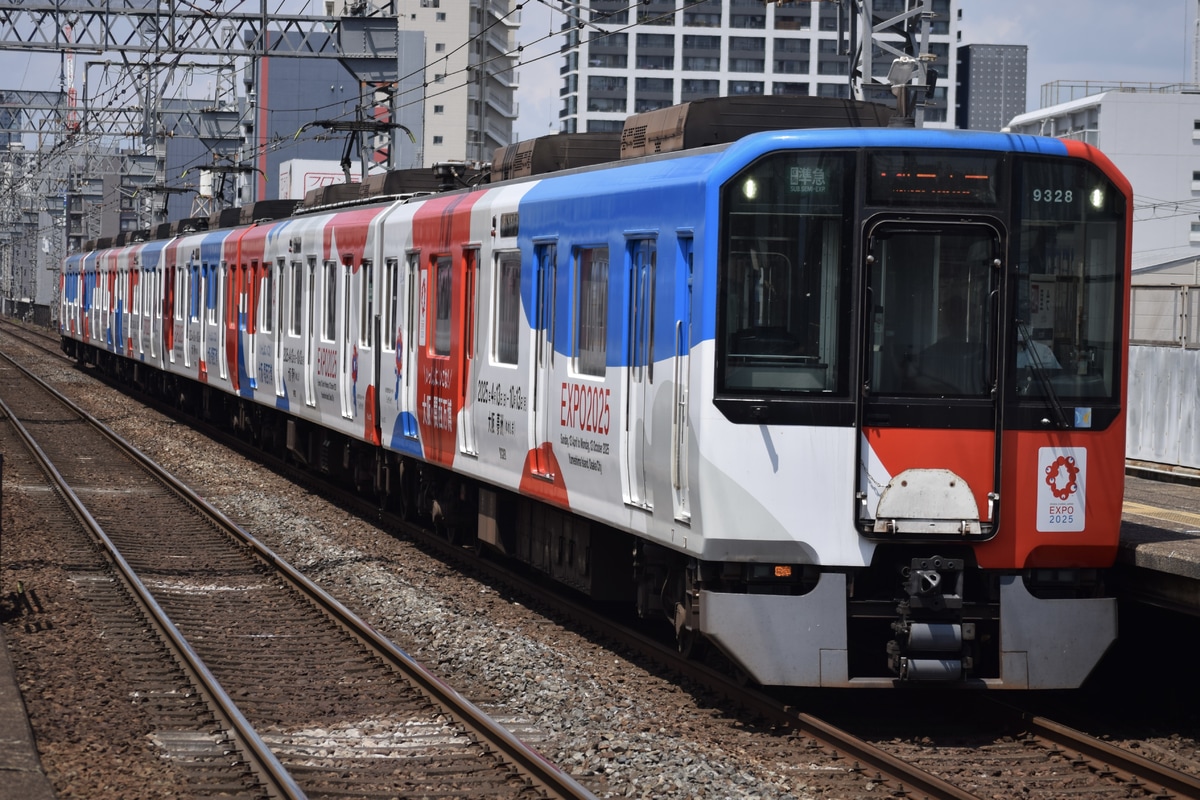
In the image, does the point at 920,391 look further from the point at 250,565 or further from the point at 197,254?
the point at 197,254

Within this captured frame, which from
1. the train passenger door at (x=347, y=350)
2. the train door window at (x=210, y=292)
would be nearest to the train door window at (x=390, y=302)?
the train passenger door at (x=347, y=350)

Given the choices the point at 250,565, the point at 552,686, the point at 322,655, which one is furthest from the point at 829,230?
the point at 250,565

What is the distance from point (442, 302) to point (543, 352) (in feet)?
8.60

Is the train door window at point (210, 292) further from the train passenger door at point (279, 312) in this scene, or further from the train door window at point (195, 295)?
the train passenger door at point (279, 312)

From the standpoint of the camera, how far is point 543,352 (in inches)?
419

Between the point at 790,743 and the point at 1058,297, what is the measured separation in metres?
2.47

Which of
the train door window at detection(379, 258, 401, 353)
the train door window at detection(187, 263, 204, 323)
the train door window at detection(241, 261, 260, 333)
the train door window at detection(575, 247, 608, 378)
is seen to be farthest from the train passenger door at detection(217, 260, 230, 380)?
the train door window at detection(575, 247, 608, 378)

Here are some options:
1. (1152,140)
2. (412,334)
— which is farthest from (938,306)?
(1152,140)

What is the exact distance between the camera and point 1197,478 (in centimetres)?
1565

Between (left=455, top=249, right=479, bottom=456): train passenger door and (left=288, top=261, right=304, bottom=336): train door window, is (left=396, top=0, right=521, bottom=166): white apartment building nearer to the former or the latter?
(left=288, top=261, right=304, bottom=336): train door window

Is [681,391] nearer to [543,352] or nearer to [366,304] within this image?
[543,352]

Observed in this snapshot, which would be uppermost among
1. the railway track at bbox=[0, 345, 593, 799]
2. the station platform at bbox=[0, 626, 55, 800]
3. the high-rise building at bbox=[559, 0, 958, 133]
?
the high-rise building at bbox=[559, 0, 958, 133]

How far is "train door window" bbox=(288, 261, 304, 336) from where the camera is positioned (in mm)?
18562

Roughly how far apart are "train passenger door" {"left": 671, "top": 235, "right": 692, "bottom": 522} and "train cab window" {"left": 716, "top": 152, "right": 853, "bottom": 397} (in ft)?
1.11
